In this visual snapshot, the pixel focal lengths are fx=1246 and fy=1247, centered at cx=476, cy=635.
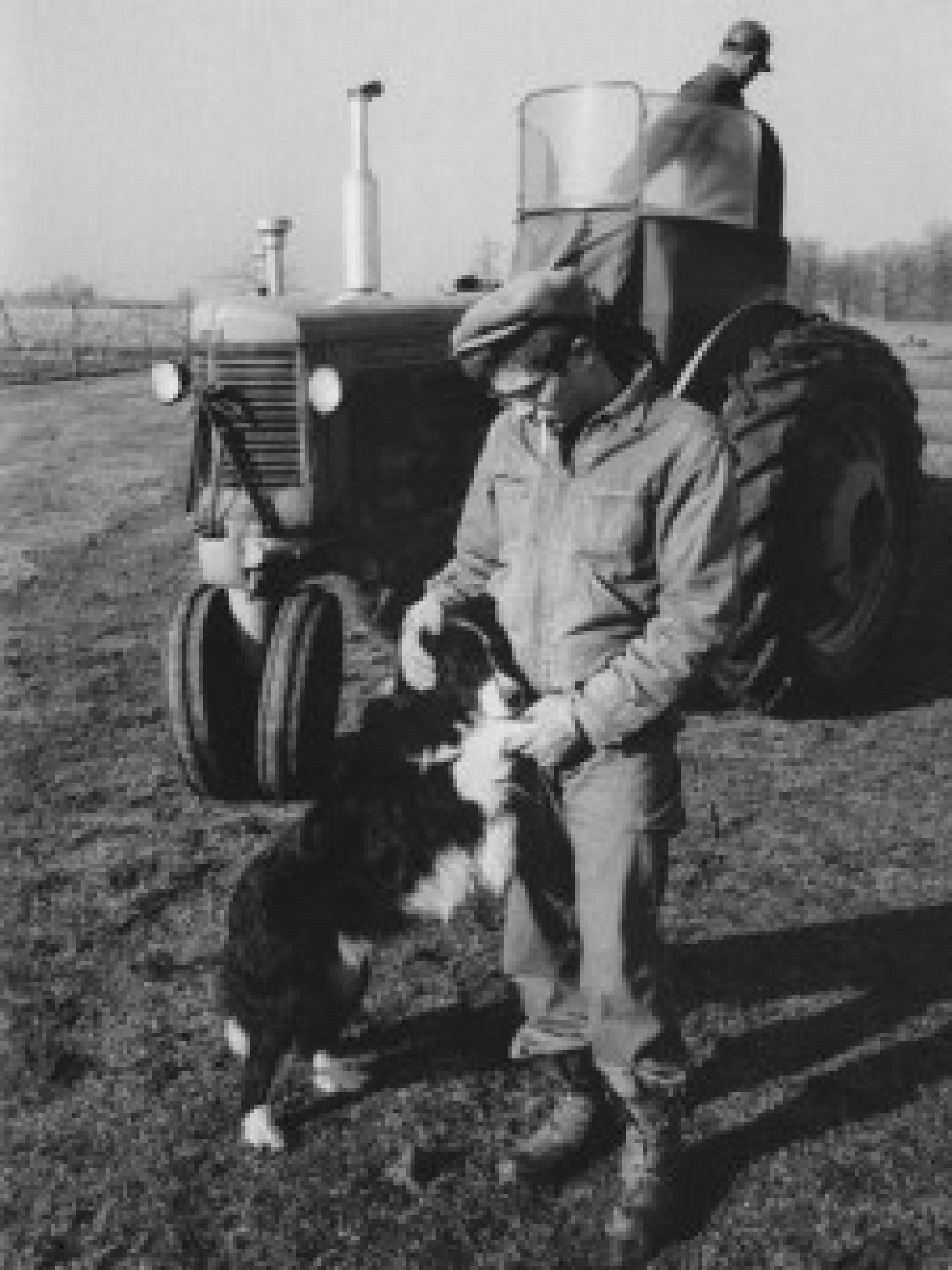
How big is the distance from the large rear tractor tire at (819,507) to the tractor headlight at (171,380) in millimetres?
2154

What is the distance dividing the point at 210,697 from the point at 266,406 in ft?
4.19

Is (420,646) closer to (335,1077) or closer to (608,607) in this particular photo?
(608,607)

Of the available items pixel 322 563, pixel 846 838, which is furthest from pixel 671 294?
pixel 846 838

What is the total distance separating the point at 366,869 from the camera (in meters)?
2.86

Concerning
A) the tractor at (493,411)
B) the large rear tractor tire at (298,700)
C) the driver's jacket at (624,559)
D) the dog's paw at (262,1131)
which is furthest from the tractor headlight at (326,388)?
the dog's paw at (262,1131)

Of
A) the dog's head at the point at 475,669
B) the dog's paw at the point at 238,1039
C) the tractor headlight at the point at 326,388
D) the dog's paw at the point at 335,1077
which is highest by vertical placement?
the tractor headlight at the point at 326,388

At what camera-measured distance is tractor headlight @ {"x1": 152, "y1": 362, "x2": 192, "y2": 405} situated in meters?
4.93

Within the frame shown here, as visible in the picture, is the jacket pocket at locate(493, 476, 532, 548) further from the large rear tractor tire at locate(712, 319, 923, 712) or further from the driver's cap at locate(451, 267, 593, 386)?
the large rear tractor tire at locate(712, 319, 923, 712)

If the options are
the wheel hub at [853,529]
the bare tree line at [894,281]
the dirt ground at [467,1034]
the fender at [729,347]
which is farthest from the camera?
the bare tree line at [894,281]

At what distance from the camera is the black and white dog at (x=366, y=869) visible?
2742mm

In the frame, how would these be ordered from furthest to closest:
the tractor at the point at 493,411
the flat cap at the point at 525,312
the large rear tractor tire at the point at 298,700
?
1. the tractor at the point at 493,411
2. the large rear tractor tire at the point at 298,700
3. the flat cap at the point at 525,312

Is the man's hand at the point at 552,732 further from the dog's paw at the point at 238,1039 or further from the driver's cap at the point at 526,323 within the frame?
the dog's paw at the point at 238,1039

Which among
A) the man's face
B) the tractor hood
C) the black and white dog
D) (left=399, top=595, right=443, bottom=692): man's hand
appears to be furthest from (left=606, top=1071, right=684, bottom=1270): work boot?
the tractor hood

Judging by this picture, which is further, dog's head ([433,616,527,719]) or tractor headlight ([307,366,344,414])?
tractor headlight ([307,366,344,414])
